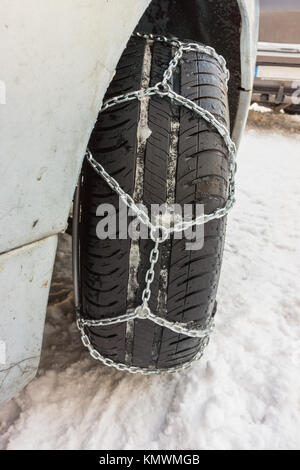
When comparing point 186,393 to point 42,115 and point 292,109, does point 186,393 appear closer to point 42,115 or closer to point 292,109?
point 42,115

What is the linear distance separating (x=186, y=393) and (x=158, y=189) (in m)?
0.66

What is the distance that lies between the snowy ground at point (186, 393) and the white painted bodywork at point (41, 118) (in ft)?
1.10

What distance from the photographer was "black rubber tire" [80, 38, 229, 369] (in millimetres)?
924

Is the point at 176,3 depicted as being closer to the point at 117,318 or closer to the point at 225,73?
the point at 225,73

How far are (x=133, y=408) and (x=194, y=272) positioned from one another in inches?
19.1

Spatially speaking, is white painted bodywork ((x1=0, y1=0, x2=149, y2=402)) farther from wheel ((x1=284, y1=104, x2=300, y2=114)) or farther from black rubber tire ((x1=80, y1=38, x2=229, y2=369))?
wheel ((x1=284, y1=104, x2=300, y2=114))

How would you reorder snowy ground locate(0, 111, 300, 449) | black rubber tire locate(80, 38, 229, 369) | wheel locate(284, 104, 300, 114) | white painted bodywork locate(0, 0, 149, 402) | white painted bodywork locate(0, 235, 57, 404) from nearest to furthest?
white painted bodywork locate(0, 0, 149, 402) → white painted bodywork locate(0, 235, 57, 404) → black rubber tire locate(80, 38, 229, 369) → snowy ground locate(0, 111, 300, 449) → wheel locate(284, 104, 300, 114)

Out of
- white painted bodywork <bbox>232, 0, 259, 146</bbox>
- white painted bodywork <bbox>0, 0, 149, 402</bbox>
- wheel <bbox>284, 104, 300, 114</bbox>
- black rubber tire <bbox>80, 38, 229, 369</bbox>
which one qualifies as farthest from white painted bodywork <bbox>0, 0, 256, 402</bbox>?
wheel <bbox>284, 104, 300, 114</bbox>

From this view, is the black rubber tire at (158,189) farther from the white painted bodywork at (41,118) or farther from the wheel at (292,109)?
the wheel at (292,109)

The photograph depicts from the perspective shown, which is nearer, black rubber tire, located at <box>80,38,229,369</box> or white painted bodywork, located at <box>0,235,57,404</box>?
white painted bodywork, located at <box>0,235,57,404</box>

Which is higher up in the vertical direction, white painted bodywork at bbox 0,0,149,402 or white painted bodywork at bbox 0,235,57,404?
white painted bodywork at bbox 0,0,149,402

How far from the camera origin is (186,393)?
120 cm

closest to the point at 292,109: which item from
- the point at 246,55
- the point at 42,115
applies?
the point at 246,55

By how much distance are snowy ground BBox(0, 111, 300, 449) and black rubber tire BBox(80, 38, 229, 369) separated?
211mm
